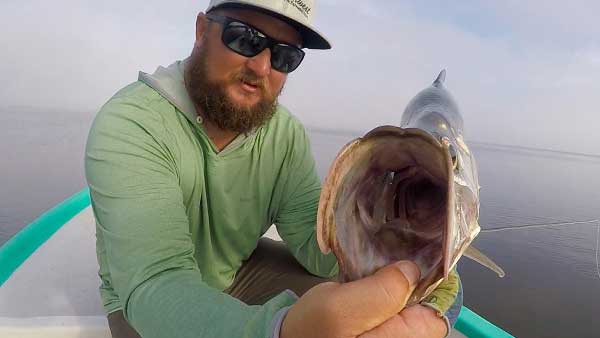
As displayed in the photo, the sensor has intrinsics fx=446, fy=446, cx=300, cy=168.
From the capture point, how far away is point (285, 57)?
255 cm

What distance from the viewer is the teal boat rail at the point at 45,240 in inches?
113

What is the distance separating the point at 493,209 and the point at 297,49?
778 centimetres

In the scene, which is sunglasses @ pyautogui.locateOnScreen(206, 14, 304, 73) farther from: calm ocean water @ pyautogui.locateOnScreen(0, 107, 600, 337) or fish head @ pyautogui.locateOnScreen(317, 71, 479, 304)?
calm ocean water @ pyautogui.locateOnScreen(0, 107, 600, 337)

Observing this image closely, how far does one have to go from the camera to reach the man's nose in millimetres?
2451

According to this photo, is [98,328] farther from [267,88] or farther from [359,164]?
[359,164]

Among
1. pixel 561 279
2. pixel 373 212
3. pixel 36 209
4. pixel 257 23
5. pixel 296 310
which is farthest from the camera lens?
pixel 36 209

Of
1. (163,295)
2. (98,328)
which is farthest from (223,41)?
(98,328)

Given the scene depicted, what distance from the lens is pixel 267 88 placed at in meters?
2.59

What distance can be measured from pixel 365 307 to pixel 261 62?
70.7 inches

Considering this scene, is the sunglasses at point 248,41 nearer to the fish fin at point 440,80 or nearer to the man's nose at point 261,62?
the man's nose at point 261,62

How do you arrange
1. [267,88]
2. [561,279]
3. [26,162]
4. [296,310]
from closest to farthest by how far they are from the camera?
[296,310]
[267,88]
[561,279]
[26,162]

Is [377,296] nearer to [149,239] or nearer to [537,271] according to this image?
[149,239]

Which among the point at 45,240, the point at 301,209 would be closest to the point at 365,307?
the point at 301,209

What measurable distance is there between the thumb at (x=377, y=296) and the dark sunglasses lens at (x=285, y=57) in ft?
5.83
